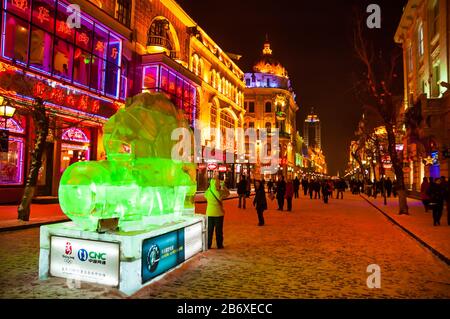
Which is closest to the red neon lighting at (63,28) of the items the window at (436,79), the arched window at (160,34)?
the arched window at (160,34)

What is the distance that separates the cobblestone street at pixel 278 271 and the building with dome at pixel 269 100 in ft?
220

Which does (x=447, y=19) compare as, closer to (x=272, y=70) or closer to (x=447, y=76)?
(x=447, y=76)

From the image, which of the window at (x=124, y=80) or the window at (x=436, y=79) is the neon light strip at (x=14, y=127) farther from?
the window at (x=436, y=79)

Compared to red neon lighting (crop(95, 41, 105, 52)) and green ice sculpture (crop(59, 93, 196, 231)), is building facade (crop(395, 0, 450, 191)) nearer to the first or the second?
green ice sculpture (crop(59, 93, 196, 231))

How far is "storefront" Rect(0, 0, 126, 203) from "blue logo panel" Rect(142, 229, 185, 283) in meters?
11.1

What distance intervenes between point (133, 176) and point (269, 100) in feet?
260

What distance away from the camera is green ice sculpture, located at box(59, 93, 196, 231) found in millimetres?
5668

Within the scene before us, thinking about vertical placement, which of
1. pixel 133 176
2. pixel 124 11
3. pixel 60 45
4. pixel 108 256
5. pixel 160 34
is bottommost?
pixel 108 256

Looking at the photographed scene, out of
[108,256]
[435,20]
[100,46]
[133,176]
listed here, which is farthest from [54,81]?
[435,20]

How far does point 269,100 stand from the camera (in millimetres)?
83250

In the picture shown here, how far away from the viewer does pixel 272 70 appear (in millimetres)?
89125

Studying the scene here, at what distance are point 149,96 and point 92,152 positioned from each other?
19.1 metres

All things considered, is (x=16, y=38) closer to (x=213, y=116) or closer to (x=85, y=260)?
(x=85, y=260)

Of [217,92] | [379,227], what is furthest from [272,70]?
[379,227]
